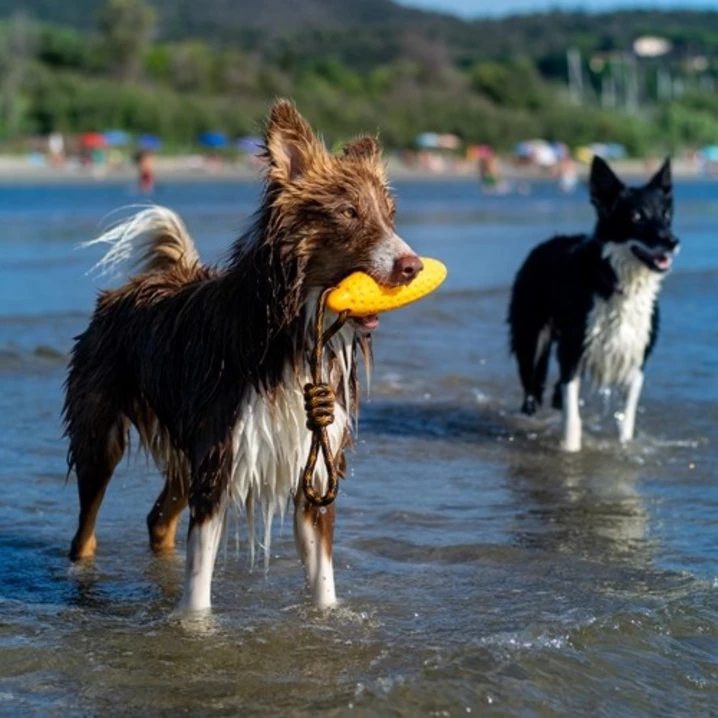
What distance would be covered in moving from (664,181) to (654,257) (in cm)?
65

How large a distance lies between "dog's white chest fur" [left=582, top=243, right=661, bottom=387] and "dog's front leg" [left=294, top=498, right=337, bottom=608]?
417 cm

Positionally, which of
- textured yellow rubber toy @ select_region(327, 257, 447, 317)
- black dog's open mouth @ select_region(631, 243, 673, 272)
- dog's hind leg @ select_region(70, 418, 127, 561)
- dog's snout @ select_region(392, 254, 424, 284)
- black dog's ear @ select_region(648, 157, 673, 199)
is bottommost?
dog's hind leg @ select_region(70, 418, 127, 561)

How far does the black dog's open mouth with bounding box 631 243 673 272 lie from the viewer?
30.0ft

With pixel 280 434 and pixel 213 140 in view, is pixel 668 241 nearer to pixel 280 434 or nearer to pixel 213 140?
pixel 280 434

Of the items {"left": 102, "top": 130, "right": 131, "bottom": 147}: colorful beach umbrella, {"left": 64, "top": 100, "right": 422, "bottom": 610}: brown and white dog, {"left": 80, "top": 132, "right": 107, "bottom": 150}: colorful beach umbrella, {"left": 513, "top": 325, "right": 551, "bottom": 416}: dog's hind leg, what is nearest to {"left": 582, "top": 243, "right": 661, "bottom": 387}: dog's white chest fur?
{"left": 513, "top": 325, "right": 551, "bottom": 416}: dog's hind leg

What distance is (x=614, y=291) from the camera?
9.38 m

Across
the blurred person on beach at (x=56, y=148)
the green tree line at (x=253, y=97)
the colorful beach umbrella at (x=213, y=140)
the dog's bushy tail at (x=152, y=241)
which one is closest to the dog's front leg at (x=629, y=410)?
the dog's bushy tail at (x=152, y=241)

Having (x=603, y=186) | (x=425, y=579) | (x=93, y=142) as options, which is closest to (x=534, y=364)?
(x=603, y=186)

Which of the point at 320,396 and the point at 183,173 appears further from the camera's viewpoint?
Result: the point at 183,173

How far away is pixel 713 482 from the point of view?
328 inches

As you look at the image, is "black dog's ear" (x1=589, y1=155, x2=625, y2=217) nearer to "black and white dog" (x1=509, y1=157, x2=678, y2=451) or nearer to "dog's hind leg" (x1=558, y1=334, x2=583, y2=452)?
"black and white dog" (x1=509, y1=157, x2=678, y2=451)

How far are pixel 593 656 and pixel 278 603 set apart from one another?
1.40 metres

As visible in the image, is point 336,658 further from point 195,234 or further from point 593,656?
point 195,234

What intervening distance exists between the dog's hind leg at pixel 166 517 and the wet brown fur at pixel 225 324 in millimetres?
241
